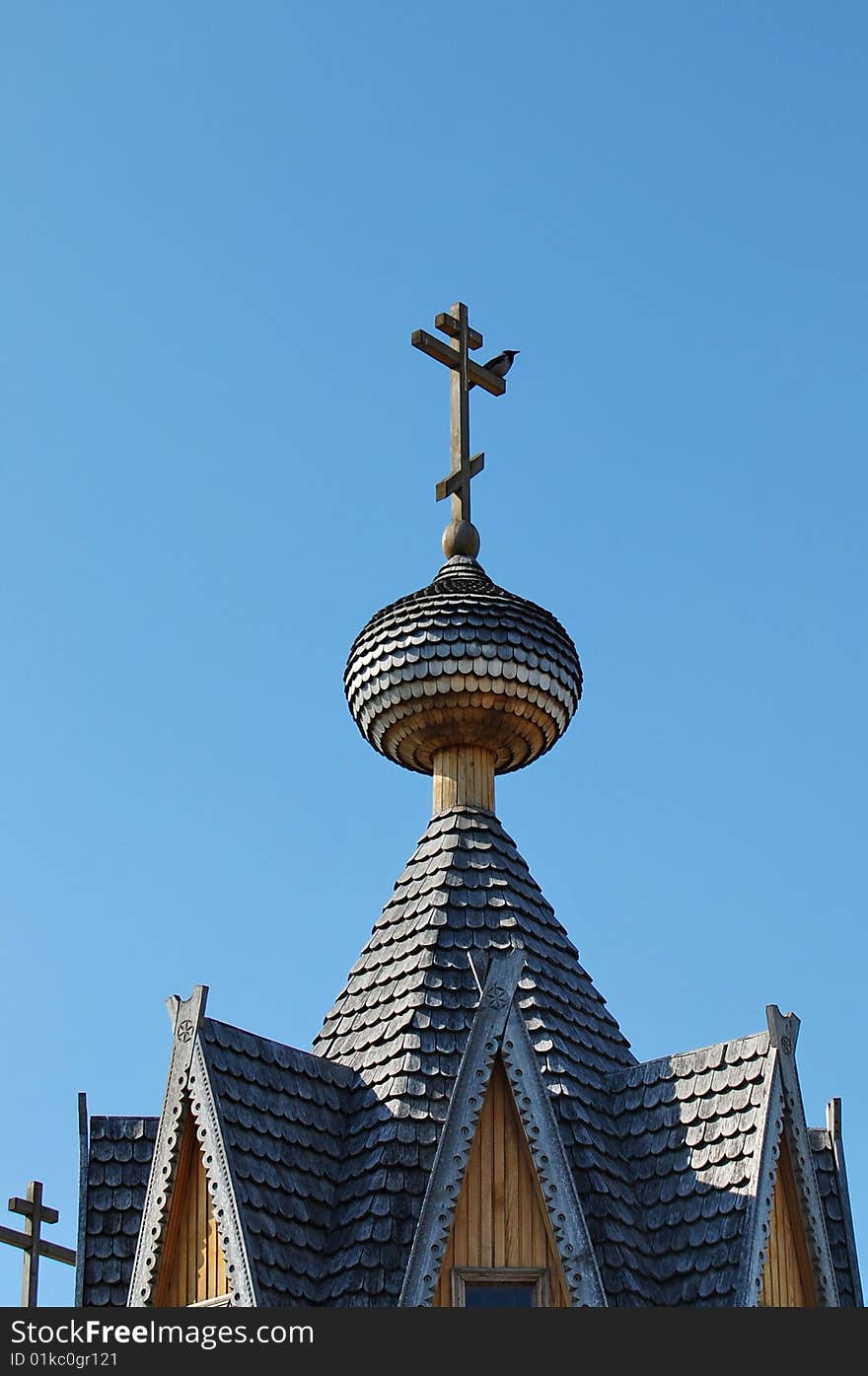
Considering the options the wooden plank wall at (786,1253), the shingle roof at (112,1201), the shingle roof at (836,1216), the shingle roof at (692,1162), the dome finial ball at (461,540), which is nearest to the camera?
the shingle roof at (692,1162)

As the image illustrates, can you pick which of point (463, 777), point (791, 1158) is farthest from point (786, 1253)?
point (463, 777)

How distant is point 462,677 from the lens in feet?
78.2

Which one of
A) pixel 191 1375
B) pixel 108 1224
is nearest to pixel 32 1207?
pixel 108 1224

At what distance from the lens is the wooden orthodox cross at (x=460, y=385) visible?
25.8 meters

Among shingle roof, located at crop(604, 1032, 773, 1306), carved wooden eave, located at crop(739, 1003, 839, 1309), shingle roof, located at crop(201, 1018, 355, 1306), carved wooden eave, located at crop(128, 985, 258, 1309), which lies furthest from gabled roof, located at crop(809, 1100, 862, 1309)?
carved wooden eave, located at crop(128, 985, 258, 1309)

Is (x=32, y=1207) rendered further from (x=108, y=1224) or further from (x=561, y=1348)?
(x=561, y=1348)

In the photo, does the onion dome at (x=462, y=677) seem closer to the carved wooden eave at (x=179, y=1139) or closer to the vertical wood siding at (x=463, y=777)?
the vertical wood siding at (x=463, y=777)

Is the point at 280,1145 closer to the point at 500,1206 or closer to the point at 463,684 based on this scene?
the point at 500,1206

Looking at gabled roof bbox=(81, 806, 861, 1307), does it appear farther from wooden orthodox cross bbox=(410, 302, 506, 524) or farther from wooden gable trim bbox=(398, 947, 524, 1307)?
wooden orthodox cross bbox=(410, 302, 506, 524)

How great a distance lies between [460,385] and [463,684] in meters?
3.76

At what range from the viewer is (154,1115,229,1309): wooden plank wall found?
19797 mm

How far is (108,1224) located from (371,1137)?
2414 millimetres

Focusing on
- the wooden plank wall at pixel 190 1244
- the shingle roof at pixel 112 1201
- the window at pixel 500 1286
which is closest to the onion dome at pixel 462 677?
the shingle roof at pixel 112 1201

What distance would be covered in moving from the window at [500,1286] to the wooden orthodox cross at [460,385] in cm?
858
